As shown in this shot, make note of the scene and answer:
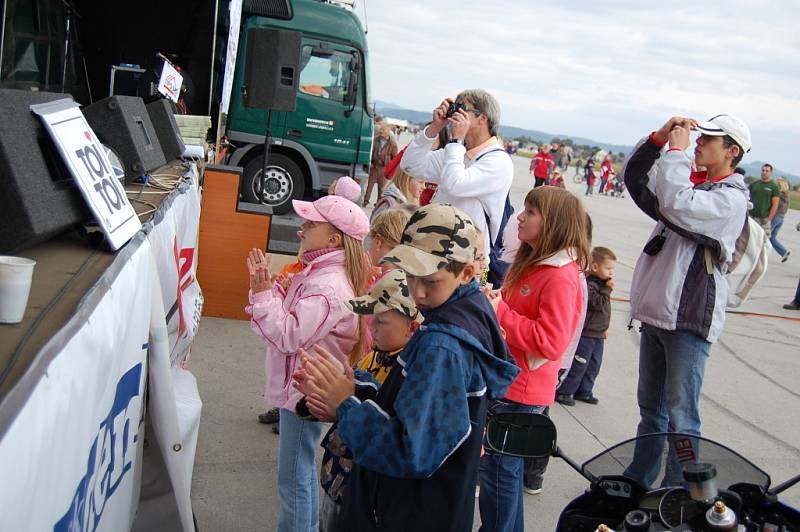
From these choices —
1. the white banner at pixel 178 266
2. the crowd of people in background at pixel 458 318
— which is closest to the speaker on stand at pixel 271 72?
the crowd of people in background at pixel 458 318

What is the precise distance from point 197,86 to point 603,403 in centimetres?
697

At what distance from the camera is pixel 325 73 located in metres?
12.8

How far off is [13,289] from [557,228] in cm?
222

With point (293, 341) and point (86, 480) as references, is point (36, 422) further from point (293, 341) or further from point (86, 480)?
point (293, 341)

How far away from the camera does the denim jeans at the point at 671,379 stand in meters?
3.72

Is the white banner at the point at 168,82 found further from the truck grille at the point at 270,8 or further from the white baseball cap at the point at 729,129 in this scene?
the truck grille at the point at 270,8

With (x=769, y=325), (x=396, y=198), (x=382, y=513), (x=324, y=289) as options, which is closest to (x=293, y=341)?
(x=324, y=289)

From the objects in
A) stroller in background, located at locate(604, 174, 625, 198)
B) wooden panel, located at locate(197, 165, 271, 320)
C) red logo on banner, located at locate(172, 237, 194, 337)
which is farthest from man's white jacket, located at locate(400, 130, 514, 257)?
stroller in background, located at locate(604, 174, 625, 198)

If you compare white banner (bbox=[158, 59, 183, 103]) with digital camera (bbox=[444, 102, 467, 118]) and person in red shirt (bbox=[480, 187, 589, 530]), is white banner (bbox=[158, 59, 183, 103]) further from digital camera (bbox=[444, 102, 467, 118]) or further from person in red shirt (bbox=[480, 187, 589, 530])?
person in red shirt (bbox=[480, 187, 589, 530])

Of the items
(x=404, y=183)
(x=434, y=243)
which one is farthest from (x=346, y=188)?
(x=434, y=243)

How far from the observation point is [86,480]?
5.83 ft

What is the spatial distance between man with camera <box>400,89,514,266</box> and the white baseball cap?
3.23ft

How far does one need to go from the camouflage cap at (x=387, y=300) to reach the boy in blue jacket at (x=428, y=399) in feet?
0.79

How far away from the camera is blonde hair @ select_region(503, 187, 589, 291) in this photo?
3.26 m
